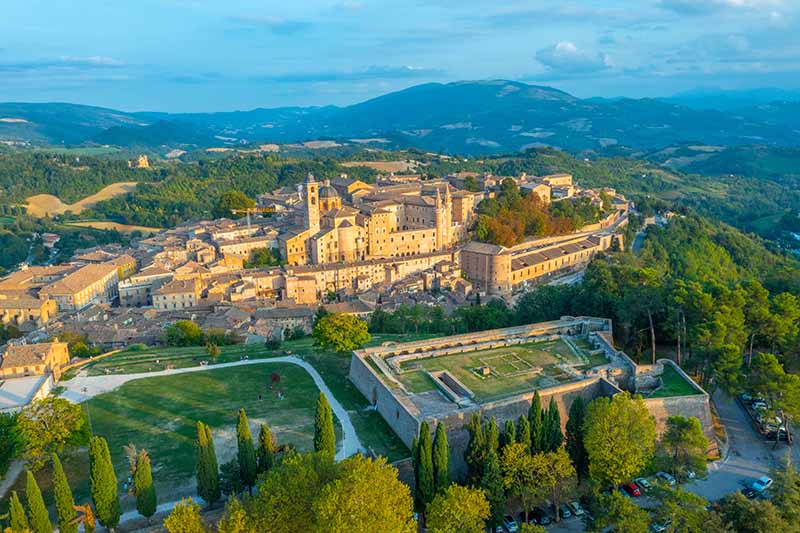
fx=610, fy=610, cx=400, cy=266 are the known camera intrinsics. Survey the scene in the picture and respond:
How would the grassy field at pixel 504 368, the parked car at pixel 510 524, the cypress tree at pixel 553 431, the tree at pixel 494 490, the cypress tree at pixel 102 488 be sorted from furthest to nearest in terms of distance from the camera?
the grassy field at pixel 504 368, the cypress tree at pixel 553 431, the parked car at pixel 510 524, the tree at pixel 494 490, the cypress tree at pixel 102 488

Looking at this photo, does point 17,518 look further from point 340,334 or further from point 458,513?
point 340,334

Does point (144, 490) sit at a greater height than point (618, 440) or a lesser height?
lesser

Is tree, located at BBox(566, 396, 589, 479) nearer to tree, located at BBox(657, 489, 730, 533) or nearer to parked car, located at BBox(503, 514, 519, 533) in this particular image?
parked car, located at BBox(503, 514, 519, 533)

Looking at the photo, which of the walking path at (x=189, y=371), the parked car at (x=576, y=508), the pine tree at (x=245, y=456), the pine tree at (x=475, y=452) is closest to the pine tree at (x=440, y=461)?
the pine tree at (x=475, y=452)

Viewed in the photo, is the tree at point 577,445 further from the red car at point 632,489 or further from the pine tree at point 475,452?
the pine tree at point 475,452

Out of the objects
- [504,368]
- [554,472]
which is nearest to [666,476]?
→ [554,472]
